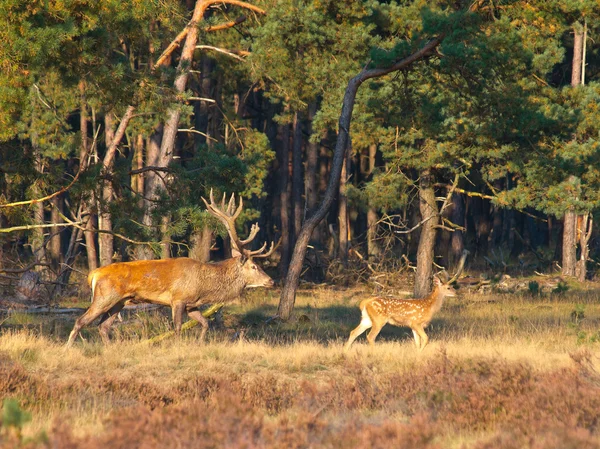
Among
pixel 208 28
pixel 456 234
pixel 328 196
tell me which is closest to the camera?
pixel 328 196

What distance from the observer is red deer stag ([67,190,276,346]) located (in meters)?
15.0

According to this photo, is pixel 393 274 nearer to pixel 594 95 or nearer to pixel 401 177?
pixel 401 177

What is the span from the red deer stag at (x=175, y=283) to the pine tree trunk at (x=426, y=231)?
8.78 meters

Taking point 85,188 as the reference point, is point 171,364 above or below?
below

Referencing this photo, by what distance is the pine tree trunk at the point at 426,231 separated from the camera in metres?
24.4

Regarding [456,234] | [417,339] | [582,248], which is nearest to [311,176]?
[456,234]

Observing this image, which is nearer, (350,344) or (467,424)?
(467,424)

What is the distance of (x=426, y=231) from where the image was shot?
24.8 meters

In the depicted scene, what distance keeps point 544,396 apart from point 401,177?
50.0 ft

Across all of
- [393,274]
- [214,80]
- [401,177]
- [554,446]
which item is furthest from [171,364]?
[214,80]

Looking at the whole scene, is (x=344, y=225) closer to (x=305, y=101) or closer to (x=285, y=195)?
(x=285, y=195)

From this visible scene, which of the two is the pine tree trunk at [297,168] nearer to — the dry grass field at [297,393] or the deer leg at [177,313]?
the dry grass field at [297,393]

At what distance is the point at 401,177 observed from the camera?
81.8 ft

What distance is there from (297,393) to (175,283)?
4843 mm
